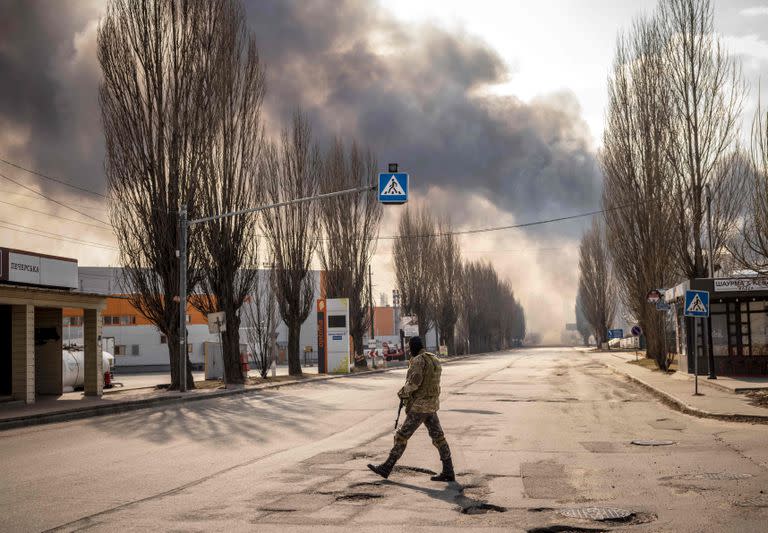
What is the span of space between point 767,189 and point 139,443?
13650 millimetres

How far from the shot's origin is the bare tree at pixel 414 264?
71.9m

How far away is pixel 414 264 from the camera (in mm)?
72625

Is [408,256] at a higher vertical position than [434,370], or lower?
higher

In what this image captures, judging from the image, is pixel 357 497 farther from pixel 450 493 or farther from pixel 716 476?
pixel 716 476

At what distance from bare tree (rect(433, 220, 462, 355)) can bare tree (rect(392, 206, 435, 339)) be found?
273 centimetres

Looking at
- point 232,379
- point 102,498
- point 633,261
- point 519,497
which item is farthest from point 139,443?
point 633,261

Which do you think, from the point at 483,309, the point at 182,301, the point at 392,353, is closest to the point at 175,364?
the point at 182,301

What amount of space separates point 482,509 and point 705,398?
14982 mm

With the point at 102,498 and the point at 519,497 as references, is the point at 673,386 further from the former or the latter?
the point at 102,498

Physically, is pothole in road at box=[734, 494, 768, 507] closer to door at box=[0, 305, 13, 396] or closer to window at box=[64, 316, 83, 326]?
door at box=[0, 305, 13, 396]

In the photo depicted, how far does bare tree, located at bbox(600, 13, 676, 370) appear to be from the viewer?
35562 mm

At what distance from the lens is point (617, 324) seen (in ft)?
447

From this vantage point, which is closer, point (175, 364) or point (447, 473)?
point (447, 473)

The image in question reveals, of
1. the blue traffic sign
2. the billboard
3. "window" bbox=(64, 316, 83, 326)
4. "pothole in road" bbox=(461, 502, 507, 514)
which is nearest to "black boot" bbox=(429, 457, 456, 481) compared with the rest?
"pothole in road" bbox=(461, 502, 507, 514)
